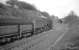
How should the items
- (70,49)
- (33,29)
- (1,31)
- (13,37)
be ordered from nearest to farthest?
(70,49) < (1,31) < (13,37) < (33,29)

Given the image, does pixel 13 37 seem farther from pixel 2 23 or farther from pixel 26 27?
pixel 26 27

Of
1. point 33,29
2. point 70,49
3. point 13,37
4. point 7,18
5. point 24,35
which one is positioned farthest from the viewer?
point 33,29

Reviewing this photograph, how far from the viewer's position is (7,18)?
9.19 meters

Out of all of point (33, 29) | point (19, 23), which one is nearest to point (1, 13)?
point (19, 23)

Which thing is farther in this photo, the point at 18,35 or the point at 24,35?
the point at 24,35

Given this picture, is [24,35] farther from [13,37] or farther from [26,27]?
[13,37]

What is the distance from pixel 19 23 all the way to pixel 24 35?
225 centimetres

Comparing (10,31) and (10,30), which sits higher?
(10,30)

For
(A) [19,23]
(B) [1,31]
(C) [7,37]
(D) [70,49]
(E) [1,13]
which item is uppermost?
(E) [1,13]

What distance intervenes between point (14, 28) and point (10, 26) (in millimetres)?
912

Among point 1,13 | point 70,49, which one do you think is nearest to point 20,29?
point 1,13

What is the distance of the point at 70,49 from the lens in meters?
6.65

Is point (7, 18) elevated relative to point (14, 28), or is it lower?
elevated

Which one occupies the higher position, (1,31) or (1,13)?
(1,13)
